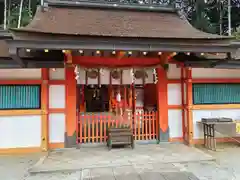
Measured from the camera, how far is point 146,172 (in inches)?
168

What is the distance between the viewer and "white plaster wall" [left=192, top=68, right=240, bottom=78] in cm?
655

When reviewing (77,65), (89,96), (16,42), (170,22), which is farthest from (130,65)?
(89,96)

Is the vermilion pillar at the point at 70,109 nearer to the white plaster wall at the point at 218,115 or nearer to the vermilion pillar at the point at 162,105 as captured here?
the vermilion pillar at the point at 162,105

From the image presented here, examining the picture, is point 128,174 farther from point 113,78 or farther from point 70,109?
point 113,78

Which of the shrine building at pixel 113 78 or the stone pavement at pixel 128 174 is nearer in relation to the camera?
the stone pavement at pixel 128 174

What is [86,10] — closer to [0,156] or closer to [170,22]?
[170,22]

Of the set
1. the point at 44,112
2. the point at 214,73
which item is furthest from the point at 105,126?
the point at 214,73

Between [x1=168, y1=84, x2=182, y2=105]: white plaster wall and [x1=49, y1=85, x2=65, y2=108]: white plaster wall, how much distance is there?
3.38m

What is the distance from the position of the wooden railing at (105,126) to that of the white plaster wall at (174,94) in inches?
28.2

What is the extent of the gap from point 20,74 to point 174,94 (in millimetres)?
4754

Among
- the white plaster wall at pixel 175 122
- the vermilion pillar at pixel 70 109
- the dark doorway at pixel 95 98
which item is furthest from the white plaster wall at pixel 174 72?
the dark doorway at pixel 95 98

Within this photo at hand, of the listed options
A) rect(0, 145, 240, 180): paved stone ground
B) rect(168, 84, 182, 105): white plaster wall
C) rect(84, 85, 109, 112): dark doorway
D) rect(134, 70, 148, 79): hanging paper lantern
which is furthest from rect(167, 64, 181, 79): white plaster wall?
rect(84, 85, 109, 112): dark doorway

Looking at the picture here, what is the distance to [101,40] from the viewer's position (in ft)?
15.2

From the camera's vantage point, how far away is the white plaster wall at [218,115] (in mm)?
6516
